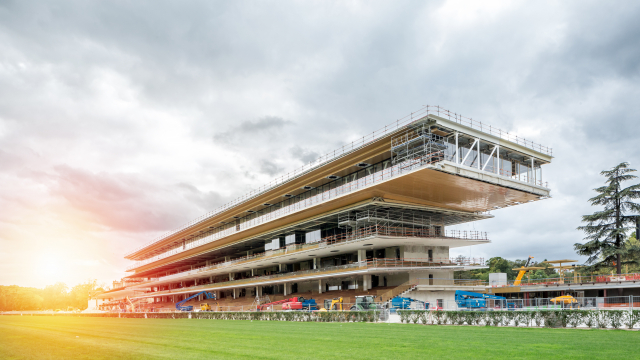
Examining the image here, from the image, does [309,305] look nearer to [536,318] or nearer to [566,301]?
[566,301]

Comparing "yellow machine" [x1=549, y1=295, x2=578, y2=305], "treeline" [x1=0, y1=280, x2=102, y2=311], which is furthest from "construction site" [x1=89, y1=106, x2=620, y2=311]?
"treeline" [x1=0, y1=280, x2=102, y2=311]

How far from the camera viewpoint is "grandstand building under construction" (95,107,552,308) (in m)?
39.7

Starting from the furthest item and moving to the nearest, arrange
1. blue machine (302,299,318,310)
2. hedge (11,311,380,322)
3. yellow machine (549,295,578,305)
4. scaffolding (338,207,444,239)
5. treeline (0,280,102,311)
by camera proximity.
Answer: treeline (0,280,102,311), scaffolding (338,207,444,239), blue machine (302,299,318,310), hedge (11,311,380,322), yellow machine (549,295,578,305)

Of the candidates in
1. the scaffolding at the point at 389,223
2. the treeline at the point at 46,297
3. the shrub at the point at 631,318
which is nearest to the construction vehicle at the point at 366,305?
the scaffolding at the point at 389,223

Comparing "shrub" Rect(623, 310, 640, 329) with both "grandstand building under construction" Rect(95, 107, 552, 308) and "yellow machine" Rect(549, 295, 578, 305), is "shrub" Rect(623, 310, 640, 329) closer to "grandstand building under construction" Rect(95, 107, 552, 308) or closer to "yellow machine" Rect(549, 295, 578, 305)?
"yellow machine" Rect(549, 295, 578, 305)

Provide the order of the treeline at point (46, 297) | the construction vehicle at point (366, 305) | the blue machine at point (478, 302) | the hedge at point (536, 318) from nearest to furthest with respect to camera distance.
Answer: the hedge at point (536, 318)
the blue machine at point (478, 302)
the construction vehicle at point (366, 305)
the treeline at point (46, 297)

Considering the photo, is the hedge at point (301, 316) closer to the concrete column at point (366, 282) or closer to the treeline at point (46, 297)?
the concrete column at point (366, 282)

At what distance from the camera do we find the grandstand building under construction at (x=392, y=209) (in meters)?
39.7

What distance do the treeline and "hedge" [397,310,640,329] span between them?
145 m

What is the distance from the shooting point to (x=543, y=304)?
105 ft

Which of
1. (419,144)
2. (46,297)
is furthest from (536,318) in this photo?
(46,297)

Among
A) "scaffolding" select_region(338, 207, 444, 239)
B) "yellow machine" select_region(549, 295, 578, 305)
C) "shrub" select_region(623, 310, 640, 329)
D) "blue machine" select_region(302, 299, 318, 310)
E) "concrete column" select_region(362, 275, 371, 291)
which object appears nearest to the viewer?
"shrub" select_region(623, 310, 640, 329)

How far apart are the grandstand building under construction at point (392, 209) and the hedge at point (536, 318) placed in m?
12.6

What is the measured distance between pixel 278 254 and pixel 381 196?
21.9m
